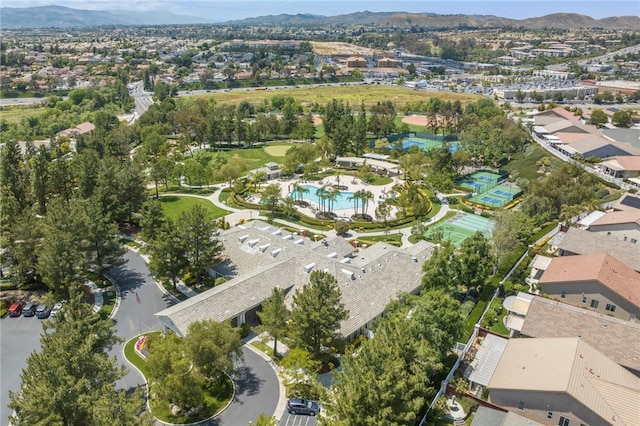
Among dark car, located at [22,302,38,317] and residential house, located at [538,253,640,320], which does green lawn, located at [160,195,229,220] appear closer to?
dark car, located at [22,302,38,317]

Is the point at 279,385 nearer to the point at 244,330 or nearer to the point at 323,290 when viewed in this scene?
the point at 244,330

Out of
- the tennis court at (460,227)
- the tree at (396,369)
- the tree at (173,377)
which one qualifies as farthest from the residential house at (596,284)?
the tree at (173,377)

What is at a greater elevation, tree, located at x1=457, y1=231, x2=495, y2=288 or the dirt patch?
tree, located at x1=457, y1=231, x2=495, y2=288

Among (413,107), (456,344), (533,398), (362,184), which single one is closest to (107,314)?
(456,344)

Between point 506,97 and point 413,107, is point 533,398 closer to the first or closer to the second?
point 413,107

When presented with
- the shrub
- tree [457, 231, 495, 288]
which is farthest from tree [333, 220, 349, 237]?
the shrub

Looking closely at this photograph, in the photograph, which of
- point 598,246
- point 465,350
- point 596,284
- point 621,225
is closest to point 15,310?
point 465,350

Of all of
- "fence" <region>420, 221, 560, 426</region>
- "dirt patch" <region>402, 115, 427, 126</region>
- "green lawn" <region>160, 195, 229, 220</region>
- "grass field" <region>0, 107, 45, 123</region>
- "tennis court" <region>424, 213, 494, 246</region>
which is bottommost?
"green lawn" <region>160, 195, 229, 220</region>
